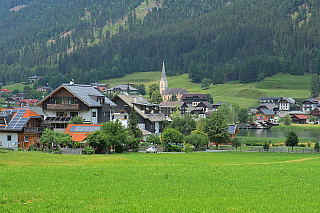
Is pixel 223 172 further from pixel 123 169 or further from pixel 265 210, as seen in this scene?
pixel 265 210

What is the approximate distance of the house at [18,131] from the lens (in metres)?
52.7

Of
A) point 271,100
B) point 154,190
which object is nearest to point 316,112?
point 271,100

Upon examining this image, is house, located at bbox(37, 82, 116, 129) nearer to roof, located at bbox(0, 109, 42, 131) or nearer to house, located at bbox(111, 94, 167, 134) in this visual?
house, located at bbox(111, 94, 167, 134)

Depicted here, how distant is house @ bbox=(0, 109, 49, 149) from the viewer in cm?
5266

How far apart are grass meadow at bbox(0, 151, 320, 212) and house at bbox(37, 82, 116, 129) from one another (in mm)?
40590

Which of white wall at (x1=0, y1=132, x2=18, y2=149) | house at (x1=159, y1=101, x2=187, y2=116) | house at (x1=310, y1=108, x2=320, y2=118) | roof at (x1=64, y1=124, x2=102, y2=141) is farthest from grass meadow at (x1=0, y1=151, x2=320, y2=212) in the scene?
house at (x1=159, y1=101, x2=187, y2=116)

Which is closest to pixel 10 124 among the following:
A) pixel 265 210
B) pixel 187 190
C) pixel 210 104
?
pixel 187 190

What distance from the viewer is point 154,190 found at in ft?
65.6

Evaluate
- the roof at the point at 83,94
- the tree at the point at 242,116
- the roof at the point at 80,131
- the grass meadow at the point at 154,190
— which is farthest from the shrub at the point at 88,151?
the tree at the point at 242,116

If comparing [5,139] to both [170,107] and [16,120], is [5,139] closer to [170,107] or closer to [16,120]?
[16,120]

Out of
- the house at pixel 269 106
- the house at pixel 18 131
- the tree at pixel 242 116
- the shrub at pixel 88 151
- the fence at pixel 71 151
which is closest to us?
the shrub at pixel 88 151

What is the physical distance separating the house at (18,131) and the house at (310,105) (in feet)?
496

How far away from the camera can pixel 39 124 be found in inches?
2208

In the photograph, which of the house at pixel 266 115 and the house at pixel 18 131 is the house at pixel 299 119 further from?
the house at pixel 18 131
